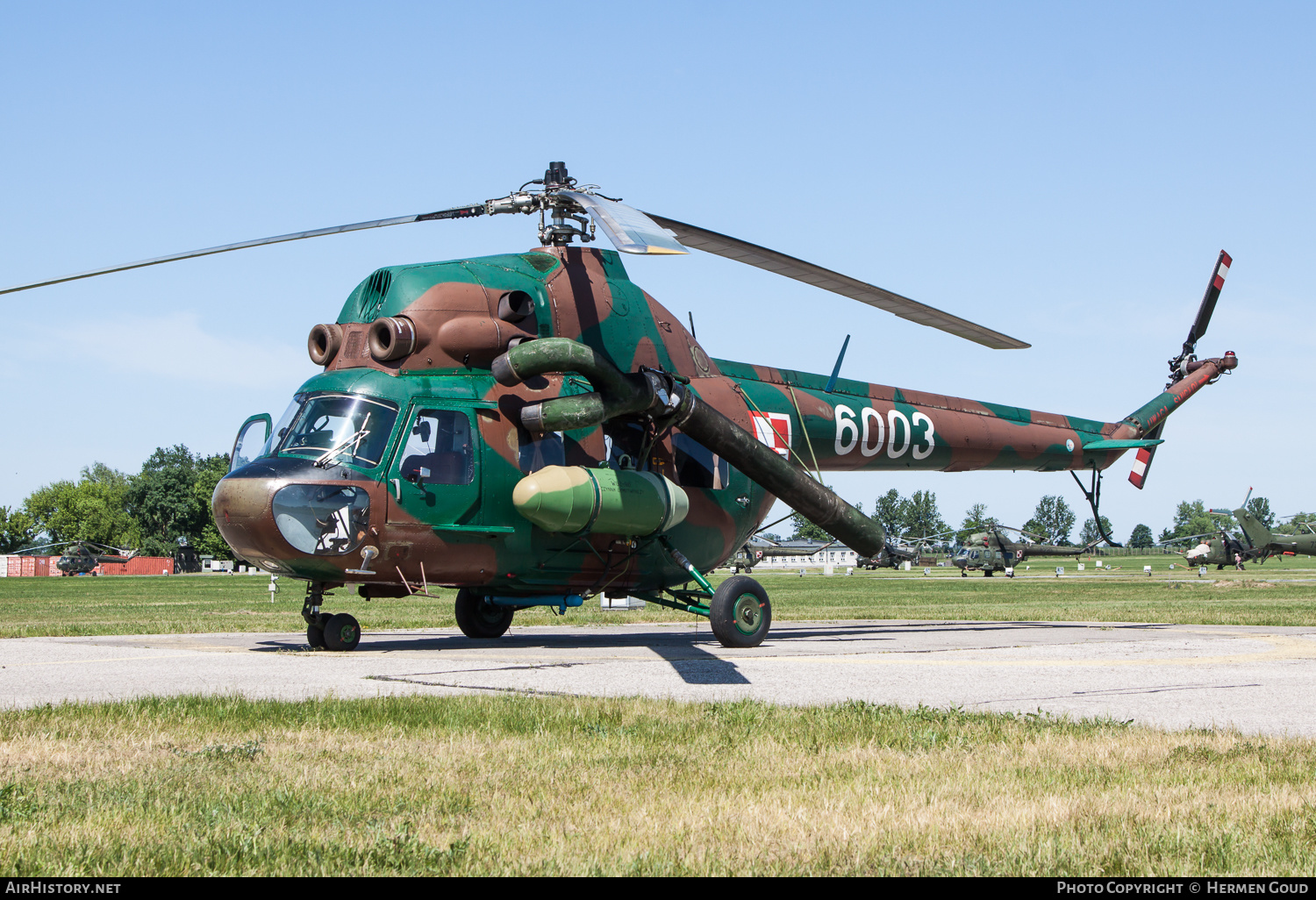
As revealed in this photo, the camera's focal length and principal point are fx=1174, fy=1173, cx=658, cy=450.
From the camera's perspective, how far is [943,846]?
14.4ft

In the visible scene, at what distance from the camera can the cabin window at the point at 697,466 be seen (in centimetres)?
1611

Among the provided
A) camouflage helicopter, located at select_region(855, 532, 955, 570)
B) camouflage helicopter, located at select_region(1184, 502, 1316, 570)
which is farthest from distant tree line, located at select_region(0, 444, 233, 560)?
camouflage helicopter, located at select_region(1184, 502, 1316, 570)

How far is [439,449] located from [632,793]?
8.91m

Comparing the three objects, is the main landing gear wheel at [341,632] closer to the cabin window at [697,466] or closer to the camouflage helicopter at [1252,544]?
→ the cabin window at [697,466]

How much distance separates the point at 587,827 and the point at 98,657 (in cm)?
971

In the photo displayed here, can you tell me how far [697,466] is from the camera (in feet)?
53.5

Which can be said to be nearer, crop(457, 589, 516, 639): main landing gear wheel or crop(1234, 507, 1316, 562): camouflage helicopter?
crop(457, 589, 516, 639): main landing gear wheel

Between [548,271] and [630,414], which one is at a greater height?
[548,271]

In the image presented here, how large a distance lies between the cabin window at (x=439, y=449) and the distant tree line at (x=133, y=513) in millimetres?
108140

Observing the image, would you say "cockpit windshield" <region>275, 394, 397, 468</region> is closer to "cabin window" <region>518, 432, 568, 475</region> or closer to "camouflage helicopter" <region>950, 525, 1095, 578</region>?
"cabin window" <region>518, 432, 568, 475</region>

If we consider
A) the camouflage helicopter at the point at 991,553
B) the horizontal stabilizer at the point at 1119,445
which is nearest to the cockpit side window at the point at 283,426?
the horizontal stabilizer at the point at 1119,445

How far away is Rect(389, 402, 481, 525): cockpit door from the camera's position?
13.4 m
